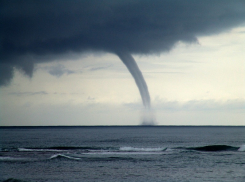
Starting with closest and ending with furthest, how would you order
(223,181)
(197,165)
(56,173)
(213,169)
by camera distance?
1. (223,181)
2. (56,173)
3. (213,169)
4. (197,165)

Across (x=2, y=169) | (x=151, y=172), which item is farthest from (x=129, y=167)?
(x=2, y=169)

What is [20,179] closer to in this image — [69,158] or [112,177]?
[112,177]

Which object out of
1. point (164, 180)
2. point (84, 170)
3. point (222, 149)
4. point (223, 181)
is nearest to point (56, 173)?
point (84, 170)

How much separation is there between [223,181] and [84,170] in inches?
651

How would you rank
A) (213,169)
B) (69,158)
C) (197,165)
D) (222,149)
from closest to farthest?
1. (213,169)
2. (197,165)
3. (69,158)
4. (222,149)

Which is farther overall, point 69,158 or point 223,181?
point 69,158

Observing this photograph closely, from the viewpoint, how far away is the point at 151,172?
3916 cm

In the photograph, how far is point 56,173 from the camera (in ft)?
126

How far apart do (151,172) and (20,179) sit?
15.0 metres

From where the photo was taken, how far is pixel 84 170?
40.6 m

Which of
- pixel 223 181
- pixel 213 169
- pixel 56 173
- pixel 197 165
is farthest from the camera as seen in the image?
pixel 197 165

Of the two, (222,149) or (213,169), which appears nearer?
(213,169)

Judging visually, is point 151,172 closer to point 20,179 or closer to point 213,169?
point 213,169

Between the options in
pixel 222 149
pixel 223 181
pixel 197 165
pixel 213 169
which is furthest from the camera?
pixel 222 149
